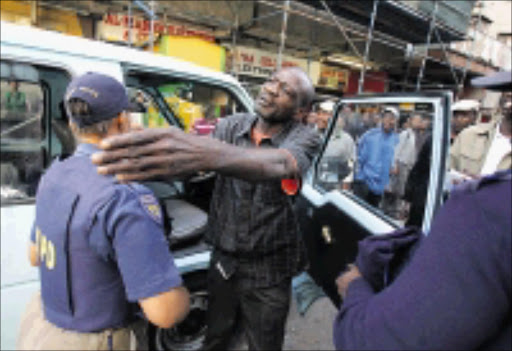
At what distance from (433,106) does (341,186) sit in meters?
1.14

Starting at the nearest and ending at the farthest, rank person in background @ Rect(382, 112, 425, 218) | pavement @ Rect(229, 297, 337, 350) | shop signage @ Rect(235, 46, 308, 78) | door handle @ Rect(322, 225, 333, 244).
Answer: person in background @ Rect(382, 112, 425, 218)
door handle @ Rect(322, 225, 333, 244)
pavement @ Rect(229, 297, 337, 350)
shop signage @ Rect(235, 46, 308, 78)

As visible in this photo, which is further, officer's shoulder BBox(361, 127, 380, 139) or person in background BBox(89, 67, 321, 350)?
officer's shoulder BBox(361, 127, 380, 139)

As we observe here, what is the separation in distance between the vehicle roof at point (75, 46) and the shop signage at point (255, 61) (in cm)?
606

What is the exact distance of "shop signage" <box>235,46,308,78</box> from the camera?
7.82 metres

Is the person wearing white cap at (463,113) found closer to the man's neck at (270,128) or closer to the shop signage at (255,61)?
the man's neck at (270,128)

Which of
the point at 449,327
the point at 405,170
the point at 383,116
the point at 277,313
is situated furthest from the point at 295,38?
the point at 449,327

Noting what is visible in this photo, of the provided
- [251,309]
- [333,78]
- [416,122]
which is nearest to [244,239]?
[251,309]

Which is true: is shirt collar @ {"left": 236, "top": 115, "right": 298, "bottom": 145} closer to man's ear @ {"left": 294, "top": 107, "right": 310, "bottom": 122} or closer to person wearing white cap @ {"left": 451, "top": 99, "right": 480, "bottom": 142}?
man's ear @ {"left": 294, "top": 107, "right": 310, "bottom": 122}

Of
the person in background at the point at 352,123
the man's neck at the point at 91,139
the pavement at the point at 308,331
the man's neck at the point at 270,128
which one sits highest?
the person in background at the point at 352,123

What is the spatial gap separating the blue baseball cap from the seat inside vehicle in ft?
3.99

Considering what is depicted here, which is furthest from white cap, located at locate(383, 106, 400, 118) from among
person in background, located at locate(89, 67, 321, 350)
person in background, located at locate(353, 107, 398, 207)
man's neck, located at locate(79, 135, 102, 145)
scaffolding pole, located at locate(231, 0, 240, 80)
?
scaffolding pole, located at locate(231, 0, 240, 80)

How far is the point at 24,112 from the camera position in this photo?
175 centimetres

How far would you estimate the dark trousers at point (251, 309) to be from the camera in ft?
5.61

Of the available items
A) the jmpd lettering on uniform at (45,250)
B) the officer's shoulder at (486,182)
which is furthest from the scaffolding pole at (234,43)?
the officer's shoulder at (486,182)
